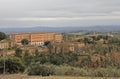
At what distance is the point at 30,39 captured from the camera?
2242 inches

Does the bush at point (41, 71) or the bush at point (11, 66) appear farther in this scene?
the bush at point (11, 66)

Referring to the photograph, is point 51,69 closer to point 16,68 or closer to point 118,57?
point 16,68

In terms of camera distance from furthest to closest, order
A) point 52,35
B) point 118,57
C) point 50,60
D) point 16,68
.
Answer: point 52,35
point 50,60
point 118,57
point 16,68

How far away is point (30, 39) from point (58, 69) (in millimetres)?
40345

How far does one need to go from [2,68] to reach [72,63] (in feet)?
25.8

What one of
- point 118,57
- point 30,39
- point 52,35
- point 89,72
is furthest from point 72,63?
point 52,35

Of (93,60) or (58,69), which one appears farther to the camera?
(93,60)

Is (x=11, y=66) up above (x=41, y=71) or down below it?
above

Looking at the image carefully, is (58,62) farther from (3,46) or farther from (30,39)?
(30,39)

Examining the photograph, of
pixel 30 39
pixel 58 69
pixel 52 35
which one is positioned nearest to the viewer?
pixel 58 69

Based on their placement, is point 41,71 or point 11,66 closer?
point 41,71

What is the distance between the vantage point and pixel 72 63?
24094 mm

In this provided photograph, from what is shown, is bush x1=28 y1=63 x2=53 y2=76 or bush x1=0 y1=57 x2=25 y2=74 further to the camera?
bush x1=0 y1=57 x2=25 y2=74

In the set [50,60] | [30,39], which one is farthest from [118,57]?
[30,39]
